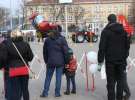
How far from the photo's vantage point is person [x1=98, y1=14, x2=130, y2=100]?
10344mm

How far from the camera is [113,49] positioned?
10.4 meters

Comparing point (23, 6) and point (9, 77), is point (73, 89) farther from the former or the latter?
point (23, 6)

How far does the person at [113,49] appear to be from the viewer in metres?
10.3

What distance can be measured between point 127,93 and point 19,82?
289cm

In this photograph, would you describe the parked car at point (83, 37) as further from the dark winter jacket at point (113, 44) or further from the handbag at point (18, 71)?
the handbag at point (18, 71)

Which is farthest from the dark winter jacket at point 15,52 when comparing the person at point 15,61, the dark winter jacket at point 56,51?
the dark winter jacket at point 56,51

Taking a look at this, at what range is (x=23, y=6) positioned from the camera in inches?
3211

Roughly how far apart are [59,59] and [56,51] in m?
0.20

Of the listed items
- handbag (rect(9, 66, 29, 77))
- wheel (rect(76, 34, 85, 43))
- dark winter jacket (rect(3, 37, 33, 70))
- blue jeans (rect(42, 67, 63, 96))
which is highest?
dark winter jacket (rect(3, 37, 33, 70))

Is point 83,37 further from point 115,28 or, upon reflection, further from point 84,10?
point 84,10

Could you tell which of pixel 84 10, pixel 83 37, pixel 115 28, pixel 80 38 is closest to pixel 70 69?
pixel 115 28

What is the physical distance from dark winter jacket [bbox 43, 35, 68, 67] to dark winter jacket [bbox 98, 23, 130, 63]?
5.12 feet

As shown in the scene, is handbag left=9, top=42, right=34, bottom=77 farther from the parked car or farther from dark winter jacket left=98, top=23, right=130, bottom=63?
the parked car

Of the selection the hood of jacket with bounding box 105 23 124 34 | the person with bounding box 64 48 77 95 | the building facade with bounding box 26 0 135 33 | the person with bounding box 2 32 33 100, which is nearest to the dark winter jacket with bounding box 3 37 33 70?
the person with bounding box 2 32 33 100
